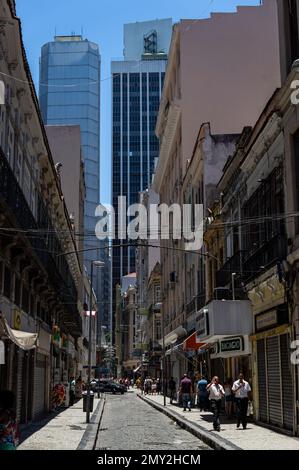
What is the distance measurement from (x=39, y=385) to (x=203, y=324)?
7.14 m

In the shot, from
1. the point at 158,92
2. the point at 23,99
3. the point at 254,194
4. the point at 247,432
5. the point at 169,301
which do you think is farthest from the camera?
the point at 158,92

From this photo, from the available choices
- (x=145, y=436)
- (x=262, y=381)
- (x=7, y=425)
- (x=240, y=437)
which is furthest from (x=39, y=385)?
(x=7, y=425)

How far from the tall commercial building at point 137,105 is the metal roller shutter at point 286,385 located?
94.2 metres

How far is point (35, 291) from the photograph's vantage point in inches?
918

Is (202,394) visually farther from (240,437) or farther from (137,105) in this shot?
(137,105)

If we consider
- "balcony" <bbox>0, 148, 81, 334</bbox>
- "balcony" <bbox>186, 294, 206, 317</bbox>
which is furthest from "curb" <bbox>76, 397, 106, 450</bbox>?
"balcony" <bbox>186, 294, 206, 317</bbox>

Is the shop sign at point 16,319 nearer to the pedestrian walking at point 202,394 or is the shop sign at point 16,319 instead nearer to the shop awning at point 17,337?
the shop awning at point 17,337

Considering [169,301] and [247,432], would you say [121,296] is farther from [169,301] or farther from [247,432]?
[247,432]

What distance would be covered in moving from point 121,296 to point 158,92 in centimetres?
4542

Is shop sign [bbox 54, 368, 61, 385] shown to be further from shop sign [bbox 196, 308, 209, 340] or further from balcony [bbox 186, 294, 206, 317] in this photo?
shop sign [bbox 196, 308, 209, 340]

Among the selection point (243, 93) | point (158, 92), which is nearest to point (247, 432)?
point (243, 93)

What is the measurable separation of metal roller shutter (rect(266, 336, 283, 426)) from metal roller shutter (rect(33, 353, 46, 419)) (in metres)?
9.22

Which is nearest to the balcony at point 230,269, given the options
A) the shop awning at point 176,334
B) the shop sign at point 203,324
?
the shop sign at point 203,324

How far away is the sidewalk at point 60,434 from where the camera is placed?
14852 mm
